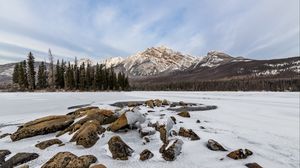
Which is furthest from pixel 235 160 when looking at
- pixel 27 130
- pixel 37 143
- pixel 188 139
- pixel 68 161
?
pixel 27 130

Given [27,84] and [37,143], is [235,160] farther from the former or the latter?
[27,84]

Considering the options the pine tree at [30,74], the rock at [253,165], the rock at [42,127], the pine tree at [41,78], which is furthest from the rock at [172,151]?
the pine tree at [41,78]

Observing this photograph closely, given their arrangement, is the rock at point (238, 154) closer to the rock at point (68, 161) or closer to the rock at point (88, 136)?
the rock at point (68, 161)

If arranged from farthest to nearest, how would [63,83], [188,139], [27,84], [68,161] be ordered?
[63,83], [27,84], [188,139], [68,161]

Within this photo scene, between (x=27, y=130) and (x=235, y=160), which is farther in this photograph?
A: (x=27, y=130)

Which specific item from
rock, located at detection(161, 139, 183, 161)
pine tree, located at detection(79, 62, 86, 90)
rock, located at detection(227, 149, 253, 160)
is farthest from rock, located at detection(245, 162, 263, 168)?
pine tree, located at detection(79, 62, 86, 90)

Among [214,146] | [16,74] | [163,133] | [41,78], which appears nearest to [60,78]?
[41,78]

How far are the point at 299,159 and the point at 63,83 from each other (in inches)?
3083

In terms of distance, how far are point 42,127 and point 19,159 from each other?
4.08 metres

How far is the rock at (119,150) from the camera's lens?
9.19 meters

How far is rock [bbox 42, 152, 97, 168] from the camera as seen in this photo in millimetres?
7922

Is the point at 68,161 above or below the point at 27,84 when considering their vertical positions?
below

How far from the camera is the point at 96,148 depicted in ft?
32.6

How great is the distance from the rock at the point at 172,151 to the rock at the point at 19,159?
16.3 ft
